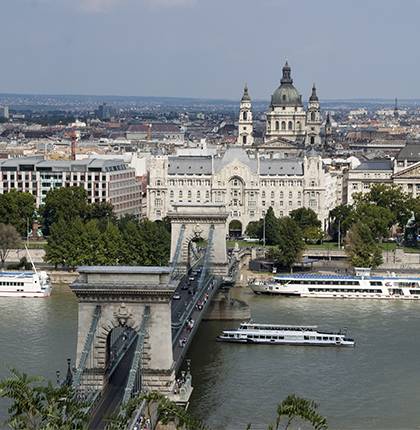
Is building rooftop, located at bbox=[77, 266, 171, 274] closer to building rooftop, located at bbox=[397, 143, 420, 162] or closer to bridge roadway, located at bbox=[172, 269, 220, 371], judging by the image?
bridge roadway, located at bbox=[172, 269, 220, 371]

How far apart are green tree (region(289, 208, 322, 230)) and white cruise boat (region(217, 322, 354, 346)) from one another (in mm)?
18205

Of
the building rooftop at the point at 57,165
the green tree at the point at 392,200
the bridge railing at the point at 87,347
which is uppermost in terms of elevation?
the building rooftop at the point at 57,165

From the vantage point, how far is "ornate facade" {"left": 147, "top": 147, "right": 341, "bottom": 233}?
49.5 m

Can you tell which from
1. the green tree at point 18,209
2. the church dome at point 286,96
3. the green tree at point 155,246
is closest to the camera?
the green tree at point 155,246

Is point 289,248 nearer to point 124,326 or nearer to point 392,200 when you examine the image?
point 392,200

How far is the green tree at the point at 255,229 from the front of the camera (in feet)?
150

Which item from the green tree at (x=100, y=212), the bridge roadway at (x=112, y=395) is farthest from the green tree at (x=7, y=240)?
the bridge roadway at (x=112, y=395)

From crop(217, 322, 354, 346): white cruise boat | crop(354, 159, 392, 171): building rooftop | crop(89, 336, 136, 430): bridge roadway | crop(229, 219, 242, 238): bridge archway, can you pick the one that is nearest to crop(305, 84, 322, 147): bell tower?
crop(354, 159, 392, 171): building rooftop

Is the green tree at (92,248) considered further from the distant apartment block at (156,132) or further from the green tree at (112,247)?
the distant apartment block at (156,132)

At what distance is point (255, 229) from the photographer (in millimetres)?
46344

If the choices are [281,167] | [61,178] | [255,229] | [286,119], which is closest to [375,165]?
[281,167]

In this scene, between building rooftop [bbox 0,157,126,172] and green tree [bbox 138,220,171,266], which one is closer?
green tree [bbox 138,220,171,266]

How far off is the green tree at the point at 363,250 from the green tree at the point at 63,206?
10316 millimetres

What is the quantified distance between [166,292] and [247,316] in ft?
37.6
